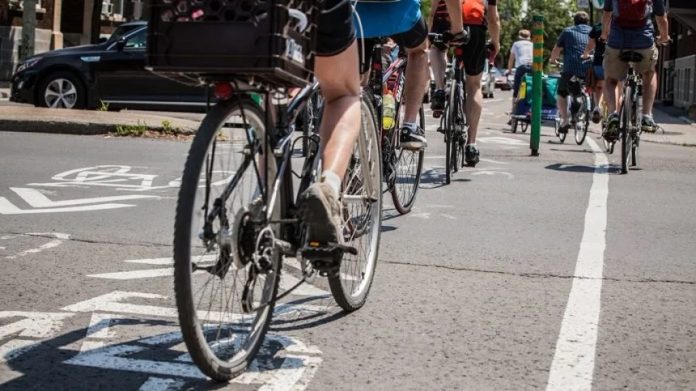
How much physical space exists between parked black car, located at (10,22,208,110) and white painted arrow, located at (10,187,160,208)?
11.2 m

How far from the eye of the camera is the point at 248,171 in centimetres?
384

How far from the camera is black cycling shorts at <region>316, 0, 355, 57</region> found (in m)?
4.20

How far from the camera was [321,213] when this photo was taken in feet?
13.0

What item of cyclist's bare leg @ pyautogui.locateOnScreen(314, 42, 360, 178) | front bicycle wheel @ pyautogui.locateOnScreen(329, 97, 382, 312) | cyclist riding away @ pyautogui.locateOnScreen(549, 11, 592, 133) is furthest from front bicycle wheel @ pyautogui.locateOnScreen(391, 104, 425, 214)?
cyclist riding away @ pyautogui.locateOnScreen(549, 11, 592, 133)

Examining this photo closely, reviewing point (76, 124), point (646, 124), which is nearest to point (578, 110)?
point (646, 124)

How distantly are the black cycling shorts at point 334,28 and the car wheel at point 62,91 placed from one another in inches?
630

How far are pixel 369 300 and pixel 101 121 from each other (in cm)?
957

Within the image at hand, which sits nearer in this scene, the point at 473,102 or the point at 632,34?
the point at 473,102

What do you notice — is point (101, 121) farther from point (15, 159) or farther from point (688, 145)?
point (688, 145)

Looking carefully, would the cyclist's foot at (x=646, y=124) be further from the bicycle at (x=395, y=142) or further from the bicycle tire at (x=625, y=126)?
the bicycle at (x=395, y=142)

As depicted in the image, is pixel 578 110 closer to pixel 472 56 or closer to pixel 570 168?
pixel 570 168

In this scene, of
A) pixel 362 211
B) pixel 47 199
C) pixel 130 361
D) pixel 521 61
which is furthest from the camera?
pixel 521 61

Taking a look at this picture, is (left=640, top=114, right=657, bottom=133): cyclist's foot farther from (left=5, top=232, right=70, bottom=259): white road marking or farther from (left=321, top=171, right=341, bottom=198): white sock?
(left=321, top=171, right=341, bottom=198): white sock

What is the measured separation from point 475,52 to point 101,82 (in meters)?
10.8
